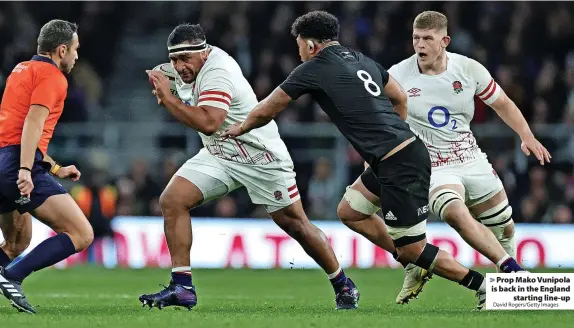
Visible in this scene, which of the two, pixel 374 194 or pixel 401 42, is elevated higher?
pixel 401 42

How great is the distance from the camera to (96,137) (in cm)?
2011

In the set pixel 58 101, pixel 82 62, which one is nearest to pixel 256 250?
pixel 82 62

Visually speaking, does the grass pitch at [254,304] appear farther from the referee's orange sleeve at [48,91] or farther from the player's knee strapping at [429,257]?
the referee's orange sleeve at [48,91]

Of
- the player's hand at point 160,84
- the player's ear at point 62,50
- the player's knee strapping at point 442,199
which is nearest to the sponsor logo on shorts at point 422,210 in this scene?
the player's knee strapping at point 442,199

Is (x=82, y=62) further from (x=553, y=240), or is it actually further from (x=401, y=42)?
(x=553, y=240)

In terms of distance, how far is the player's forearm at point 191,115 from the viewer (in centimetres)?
890

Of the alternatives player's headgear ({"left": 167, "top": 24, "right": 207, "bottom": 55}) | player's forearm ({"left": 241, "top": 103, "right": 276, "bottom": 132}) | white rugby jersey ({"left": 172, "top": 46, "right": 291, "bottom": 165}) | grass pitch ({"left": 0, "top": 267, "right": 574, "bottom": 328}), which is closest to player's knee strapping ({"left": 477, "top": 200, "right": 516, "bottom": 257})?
grass pitch ({"left": 0, "top": 267, "right": 574, "bottom": 328})

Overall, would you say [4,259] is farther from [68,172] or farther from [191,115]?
[191,115]

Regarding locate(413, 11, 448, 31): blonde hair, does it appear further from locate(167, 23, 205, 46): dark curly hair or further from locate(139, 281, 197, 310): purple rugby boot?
locate(139, 281, 197, 310): purple rugby boot

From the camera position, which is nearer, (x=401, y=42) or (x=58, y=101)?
(x=58, y=101)

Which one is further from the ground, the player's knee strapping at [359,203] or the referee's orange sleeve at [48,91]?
the referee's orange sleeve at [48,91]

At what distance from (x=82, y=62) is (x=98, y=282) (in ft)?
26.7

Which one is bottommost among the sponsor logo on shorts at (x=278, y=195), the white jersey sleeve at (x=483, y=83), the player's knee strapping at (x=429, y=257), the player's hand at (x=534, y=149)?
the player's knee strapping at (x=429, y=257)

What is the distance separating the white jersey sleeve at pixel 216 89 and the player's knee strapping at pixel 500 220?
2.72m
